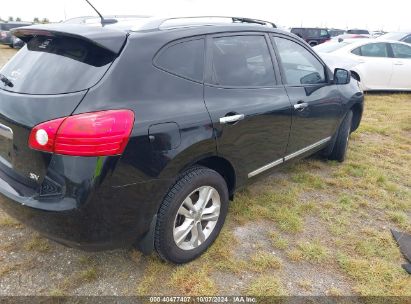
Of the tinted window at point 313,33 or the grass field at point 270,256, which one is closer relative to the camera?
the grass field at point 270,256

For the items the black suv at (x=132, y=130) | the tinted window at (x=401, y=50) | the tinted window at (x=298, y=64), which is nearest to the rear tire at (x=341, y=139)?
the tinted window at (x=298, y=64)

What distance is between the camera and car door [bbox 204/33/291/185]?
251 centimetres

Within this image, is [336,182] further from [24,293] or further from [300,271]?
[24,293]

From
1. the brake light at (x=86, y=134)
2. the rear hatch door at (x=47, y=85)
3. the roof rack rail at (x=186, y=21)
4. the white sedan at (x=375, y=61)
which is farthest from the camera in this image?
the white sedan at (x=375, y=61)

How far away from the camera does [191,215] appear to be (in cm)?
250

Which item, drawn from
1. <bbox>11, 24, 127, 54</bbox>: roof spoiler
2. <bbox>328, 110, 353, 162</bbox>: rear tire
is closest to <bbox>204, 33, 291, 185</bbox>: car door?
<bbox>11, 24, 127, 54</bbox>: roof spoiler

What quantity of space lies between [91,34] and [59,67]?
0.29 metres

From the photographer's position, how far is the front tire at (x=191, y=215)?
90.3 inches

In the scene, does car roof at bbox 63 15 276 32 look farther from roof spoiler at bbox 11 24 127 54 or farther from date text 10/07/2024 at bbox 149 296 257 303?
date text 10/07/2024 at bbox 149 296 257 303

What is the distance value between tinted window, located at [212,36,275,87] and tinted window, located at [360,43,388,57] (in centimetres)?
684

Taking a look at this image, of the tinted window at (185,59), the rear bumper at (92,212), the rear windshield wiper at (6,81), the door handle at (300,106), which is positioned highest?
the tinted window at (185,59)

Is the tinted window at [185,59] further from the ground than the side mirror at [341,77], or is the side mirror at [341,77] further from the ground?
the tinted window at [185,59]

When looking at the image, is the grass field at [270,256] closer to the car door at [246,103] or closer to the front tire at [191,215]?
the front tire at [191,215]

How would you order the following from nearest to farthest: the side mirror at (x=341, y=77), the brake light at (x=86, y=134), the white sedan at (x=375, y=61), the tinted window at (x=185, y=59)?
1. the brake light at (x=86, y=134)
2. the tinted window at (x=185, y=59)
3. the side mirror at (x=341, y=77)
4. the white sedan at (x=375, y=61)
